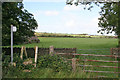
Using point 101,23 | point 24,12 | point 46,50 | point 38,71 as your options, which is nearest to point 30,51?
point 46,50

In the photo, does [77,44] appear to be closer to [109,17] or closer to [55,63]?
[109,17]

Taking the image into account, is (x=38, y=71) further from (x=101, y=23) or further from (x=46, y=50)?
(x=101, y=23)

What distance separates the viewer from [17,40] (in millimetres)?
18109

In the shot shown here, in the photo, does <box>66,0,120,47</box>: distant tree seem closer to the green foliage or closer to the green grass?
the green grass

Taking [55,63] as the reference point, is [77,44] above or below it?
above

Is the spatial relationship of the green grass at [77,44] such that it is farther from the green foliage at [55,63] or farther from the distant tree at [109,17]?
the green foliage at [55,63]

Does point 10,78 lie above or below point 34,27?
below

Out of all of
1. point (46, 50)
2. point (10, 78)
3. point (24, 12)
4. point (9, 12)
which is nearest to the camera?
point (10, 78)

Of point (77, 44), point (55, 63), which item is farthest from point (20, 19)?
point (55, 63)

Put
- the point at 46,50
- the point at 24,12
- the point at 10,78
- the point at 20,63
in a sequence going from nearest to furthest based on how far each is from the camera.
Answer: the point at 10,78, the point at 20,63, the point at 46,50, the point at 24,12

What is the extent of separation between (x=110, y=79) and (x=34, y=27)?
1373cm

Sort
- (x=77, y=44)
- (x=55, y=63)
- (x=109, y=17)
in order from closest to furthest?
(x=55, y=63) < (x=109, y=17) < (x=77, y=44)

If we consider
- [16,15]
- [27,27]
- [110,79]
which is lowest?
[110,79]

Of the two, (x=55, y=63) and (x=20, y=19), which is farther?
(x=20, y=19)
